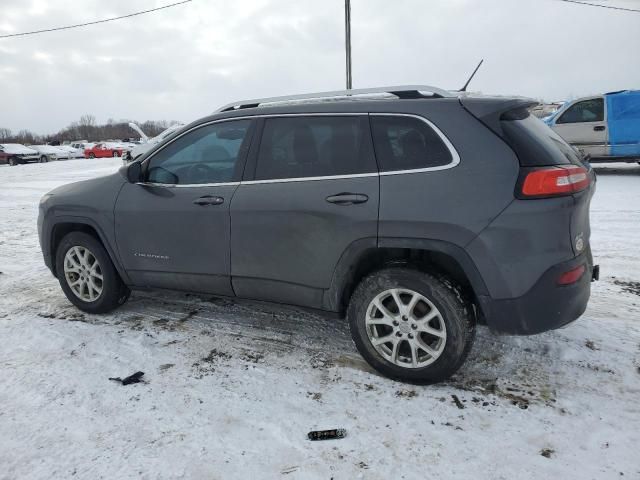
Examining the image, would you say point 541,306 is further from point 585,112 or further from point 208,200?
point 585,112

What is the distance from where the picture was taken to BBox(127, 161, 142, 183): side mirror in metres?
3.65

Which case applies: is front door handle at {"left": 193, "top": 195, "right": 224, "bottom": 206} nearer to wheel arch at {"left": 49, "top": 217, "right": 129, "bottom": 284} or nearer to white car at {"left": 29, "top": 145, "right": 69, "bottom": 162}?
wheel arch at {"left": 49, "top": 217, "right": 129, "bottom": 284}

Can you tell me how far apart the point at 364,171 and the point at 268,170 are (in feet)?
2.42

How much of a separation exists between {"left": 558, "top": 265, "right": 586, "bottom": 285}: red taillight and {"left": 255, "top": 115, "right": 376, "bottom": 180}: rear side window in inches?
48.3

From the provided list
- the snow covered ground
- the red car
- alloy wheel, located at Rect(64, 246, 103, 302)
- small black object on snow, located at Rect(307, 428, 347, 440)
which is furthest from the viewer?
the red car

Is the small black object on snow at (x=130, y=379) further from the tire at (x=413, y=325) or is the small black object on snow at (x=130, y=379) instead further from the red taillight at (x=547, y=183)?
the red taillight at (x=547, y=183)

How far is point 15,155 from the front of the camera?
103 ft

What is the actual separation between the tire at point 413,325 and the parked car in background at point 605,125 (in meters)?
10.5

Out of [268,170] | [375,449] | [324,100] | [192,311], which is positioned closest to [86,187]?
[192,311]

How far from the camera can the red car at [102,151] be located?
127 feet

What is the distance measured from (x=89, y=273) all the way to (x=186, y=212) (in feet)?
4.14

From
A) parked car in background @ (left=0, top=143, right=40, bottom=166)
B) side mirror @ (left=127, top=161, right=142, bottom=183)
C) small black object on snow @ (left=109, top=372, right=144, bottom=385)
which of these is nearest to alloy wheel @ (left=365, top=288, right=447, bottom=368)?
small black object on snow @ (left=109, top=372, right=144, bottom=385)

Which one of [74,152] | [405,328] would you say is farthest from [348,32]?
[74,152]

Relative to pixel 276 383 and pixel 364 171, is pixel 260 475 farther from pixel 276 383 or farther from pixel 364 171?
pixel 364 171
